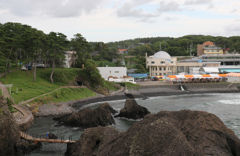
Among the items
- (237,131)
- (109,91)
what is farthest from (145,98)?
(237,131)

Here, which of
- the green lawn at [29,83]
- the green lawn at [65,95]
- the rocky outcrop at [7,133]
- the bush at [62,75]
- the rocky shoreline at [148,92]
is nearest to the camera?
the rocky outcrop at [7,133]

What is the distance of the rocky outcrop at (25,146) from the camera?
20641 millimetres

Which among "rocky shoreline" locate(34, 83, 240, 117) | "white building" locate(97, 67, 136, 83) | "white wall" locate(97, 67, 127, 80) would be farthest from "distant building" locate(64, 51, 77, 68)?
"rocky shoreline" locate(34, 83, 240, 117)

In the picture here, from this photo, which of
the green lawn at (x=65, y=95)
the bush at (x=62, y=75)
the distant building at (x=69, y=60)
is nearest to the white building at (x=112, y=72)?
the distant building at (x=69, y=60)

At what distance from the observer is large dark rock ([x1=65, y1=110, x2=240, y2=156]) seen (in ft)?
41.2

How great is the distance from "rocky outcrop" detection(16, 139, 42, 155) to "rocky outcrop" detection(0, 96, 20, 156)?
34 centimetres

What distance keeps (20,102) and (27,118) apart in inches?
307

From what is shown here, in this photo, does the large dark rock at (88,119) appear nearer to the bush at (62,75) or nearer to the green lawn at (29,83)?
the green lawn at (29,83)

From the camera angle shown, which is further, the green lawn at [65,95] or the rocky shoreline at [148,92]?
the green lawn at [65,95]

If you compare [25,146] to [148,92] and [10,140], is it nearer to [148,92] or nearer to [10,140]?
[10,140]

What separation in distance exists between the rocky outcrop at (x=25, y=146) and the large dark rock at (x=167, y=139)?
139 inches

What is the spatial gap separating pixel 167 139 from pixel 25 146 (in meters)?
13.8

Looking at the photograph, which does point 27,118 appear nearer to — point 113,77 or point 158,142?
point 158,142

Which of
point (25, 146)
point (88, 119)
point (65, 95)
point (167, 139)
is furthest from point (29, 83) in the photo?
point (167, 139)
